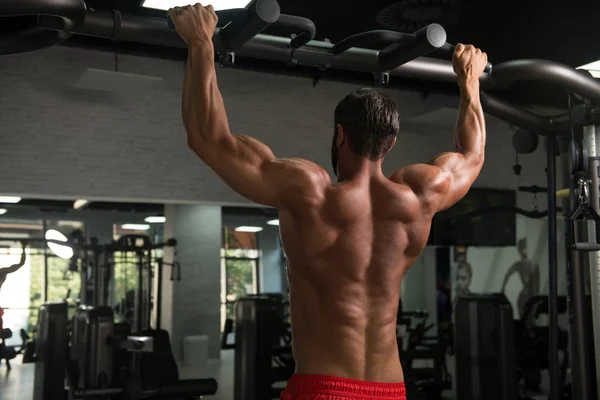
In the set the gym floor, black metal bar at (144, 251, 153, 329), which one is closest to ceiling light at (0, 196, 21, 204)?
black metal bar at (144, 251, 153, 329)

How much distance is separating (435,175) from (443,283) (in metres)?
5.52

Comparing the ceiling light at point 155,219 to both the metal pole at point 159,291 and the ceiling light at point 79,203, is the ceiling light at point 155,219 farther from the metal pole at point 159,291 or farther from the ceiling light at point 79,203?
the ceiling light at point 79,203

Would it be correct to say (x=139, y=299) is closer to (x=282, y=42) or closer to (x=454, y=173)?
(x=282, y=42)

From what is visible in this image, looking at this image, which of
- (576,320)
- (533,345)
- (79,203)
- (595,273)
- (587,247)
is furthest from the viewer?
(533,345)

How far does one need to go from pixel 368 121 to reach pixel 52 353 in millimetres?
3925

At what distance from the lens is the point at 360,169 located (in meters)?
1.79

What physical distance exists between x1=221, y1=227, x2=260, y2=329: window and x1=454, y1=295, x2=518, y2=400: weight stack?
2.26 meters

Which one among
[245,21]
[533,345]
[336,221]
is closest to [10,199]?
[245,21]


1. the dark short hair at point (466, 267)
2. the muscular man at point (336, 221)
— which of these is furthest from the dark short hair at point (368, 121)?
the dark short hair at point (466, 267)

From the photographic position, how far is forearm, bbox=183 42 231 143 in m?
1.59

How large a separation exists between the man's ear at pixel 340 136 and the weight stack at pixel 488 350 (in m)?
3.36

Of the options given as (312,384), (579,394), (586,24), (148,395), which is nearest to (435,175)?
(312,384)

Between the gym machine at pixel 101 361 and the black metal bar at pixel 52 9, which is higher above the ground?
the black metal bar at pixel 52 9

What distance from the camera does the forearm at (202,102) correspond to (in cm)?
159
